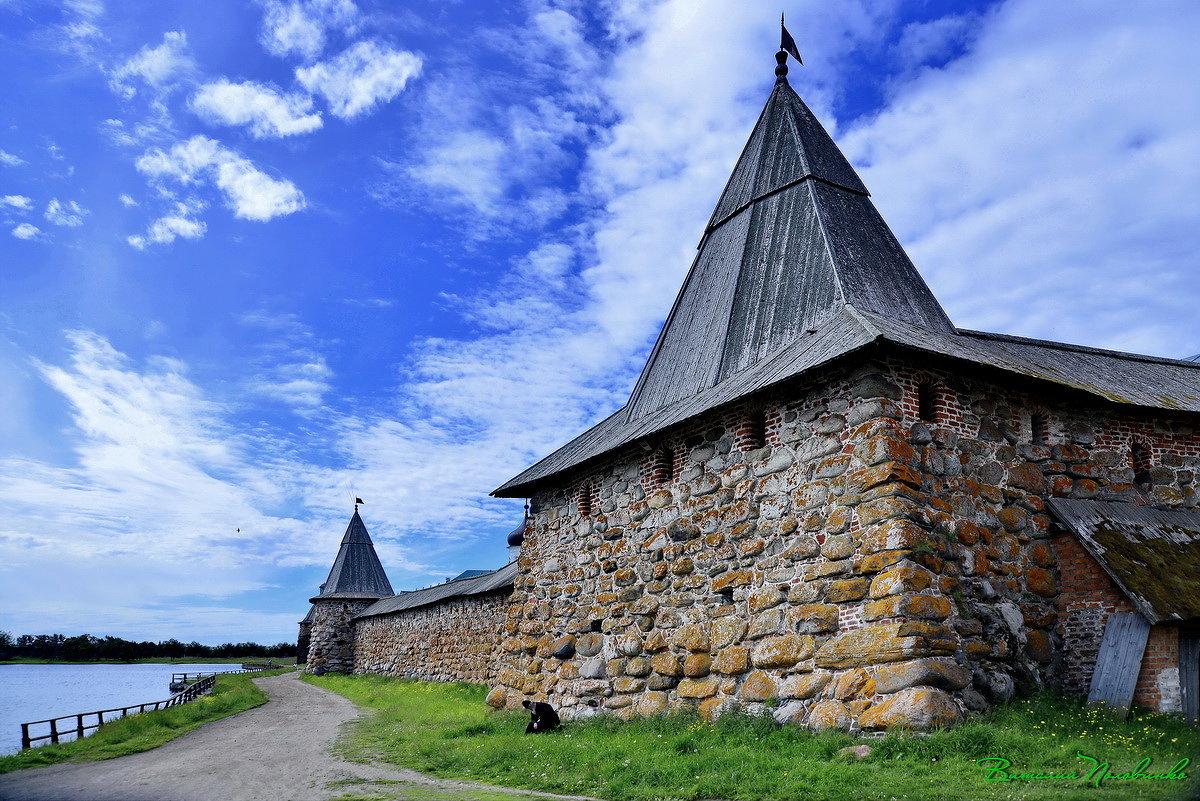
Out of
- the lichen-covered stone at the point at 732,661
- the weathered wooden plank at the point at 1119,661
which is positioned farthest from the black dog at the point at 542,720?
the weathered wooden plank at the point at 1119,661

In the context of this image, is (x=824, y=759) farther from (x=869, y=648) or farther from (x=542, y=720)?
(x=542, y=720)

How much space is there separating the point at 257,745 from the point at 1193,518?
12.8 m

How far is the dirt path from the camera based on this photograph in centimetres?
712

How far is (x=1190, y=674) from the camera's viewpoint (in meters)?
7.30

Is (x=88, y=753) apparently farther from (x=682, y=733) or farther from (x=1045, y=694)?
(x=1045, y=694)

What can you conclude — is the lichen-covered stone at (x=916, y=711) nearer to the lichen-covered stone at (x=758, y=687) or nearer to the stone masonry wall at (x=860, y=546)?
the stone masonry wall at (x=860, y=546)

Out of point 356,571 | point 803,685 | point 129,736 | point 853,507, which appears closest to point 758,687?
point 803,685

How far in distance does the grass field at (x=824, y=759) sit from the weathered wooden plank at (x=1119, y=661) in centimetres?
20

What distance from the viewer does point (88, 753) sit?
10.7 metres

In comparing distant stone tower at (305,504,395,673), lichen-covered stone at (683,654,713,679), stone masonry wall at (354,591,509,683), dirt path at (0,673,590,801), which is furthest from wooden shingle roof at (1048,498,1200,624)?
distant stone tower at (305,504,395,673)

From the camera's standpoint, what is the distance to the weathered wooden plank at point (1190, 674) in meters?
7.16

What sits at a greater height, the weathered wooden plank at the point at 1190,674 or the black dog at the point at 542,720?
the weathered wooden plank at the point at 1190,674

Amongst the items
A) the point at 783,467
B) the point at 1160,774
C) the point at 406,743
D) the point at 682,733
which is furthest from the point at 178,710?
the point at 1160,774

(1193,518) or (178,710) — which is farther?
(178,710)
